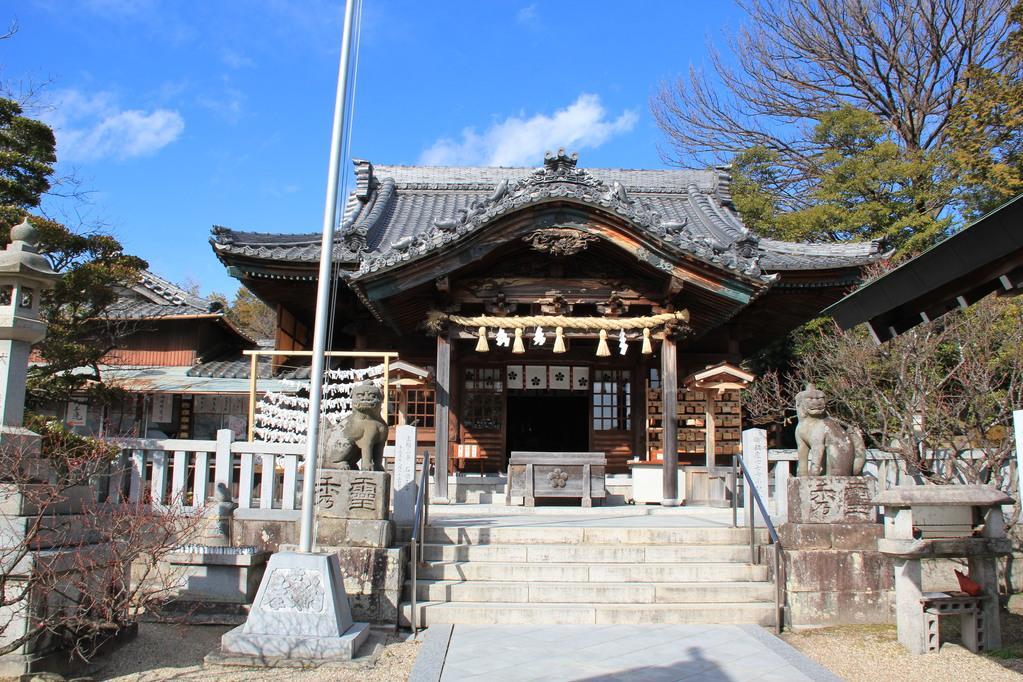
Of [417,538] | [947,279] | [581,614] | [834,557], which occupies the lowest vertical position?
[581,614]

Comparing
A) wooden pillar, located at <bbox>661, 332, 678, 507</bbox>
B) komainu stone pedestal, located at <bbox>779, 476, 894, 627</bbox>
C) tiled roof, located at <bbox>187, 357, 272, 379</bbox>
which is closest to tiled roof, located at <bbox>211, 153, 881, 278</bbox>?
wooden pillar, located at <bbox>661, 332, 678, 507</bbox>

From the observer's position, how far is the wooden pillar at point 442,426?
39.9ft

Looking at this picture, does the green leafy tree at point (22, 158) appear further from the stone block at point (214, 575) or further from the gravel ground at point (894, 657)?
the gravel ground at point (894, 657)

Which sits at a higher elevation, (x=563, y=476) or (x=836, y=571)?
Result: (x=563, y=476)

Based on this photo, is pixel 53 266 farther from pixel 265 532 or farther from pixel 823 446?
pixel 823 446

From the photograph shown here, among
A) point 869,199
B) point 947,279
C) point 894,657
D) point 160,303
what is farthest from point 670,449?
point 160,303

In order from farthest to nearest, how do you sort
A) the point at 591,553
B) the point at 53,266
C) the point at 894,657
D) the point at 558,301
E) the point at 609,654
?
the point at 558,301
the point at 53,266
the point at 591,553
the point at 894,657
the point at 609,654

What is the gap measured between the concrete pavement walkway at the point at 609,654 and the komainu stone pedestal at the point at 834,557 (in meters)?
0.77

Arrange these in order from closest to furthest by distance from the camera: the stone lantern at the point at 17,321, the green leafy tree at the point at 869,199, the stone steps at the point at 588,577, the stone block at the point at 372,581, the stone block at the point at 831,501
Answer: the stone lantern at the point at 17,321 < the stone block at the point at 372,581 < the stone steps at the point at 588,577 < the stone block at the point at 831,501 < the green leafy tree at the point at 869,199

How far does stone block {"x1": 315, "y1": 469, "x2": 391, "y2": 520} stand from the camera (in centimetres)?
797

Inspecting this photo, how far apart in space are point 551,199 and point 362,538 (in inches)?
258

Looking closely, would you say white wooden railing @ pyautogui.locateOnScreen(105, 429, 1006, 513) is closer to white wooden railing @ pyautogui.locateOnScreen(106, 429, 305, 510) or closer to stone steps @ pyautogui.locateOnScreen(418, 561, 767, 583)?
white wooden railing @ pyautogui.locateOnScreen(106, 429, 305, 510)

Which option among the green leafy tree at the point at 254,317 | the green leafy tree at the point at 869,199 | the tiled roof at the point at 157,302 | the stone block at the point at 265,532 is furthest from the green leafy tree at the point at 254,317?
the stone block at the point at 265,532

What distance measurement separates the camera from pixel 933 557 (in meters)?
7.06
